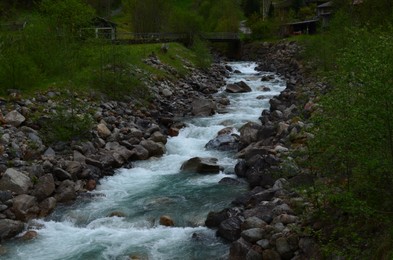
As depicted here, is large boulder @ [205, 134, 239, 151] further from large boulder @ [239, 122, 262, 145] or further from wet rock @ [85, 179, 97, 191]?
wet rock @ [85, 179, 97, 191]

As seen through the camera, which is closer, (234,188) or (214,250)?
(214,250)

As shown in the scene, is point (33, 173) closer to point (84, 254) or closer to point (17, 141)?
point (17, 141)

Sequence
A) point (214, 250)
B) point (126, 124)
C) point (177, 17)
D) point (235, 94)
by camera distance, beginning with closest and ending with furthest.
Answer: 1. point (214, 250)
2. point (126, 124)
3. point (235, 94)
4. point (177, 17)

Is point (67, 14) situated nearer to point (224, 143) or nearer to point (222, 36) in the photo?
point (224, 143)

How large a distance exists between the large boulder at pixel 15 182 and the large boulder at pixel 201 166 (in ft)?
24.4

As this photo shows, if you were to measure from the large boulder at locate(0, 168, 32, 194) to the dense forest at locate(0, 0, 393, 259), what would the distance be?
29.8ft

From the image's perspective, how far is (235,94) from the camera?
137 ft

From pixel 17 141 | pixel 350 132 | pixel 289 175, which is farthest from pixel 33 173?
pixel 350 132

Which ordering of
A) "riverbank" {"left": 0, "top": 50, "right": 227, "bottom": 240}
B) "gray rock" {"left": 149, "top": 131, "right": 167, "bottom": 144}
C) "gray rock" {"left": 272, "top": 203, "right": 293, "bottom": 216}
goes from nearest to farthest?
"gray rock" {"left": 272, "top": 203, "right": 293, "bottom": 216} < "riverbank" {"left": 0, "top": 50, "right": 227, "bottom": 240} < "gray rock" {"left": 149, "top": 131, "right": 167, "bottom": 144}

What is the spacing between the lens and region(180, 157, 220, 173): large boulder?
2133cm

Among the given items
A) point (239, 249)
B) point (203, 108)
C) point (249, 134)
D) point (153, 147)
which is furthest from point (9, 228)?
point (203, 108)

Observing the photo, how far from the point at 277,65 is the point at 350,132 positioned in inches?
2022

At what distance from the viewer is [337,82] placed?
41.2 ft

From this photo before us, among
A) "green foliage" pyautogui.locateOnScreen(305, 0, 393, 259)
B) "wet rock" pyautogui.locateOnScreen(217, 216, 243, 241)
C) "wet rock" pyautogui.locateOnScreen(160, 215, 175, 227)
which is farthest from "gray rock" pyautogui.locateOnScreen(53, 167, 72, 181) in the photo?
"green foliage" pyautogui.locateOnScreen(305, 0, 393, 259)
